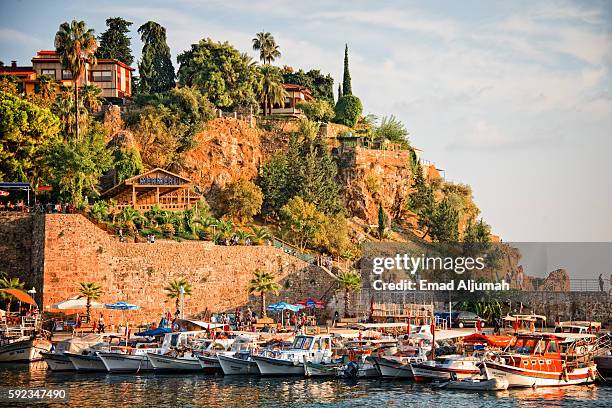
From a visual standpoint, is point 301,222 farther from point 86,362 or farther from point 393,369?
point 393,369

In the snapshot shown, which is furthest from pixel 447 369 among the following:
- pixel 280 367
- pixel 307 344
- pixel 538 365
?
pixel 280 367

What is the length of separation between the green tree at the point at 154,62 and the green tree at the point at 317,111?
14.7 m

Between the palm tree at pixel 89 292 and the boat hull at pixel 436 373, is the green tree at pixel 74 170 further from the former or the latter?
the boat hull at pixel 436 373

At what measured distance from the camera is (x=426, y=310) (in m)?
72.6

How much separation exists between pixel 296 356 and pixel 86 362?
39.6ft

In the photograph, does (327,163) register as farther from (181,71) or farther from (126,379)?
(126,379)

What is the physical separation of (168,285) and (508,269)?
115 feet

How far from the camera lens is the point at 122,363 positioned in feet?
185

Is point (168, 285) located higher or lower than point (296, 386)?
higher

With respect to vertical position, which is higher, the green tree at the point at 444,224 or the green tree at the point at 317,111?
the green tree at the point at 317,111

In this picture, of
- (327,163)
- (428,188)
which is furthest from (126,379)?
(428,188)

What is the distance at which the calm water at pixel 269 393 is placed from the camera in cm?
4638

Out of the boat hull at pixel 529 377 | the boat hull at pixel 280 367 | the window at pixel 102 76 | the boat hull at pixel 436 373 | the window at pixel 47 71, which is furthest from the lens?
the window at pixel 102 76

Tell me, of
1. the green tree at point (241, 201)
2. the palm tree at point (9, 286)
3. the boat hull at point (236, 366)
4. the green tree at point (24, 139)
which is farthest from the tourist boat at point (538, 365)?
the green tree at point (24, 139)
